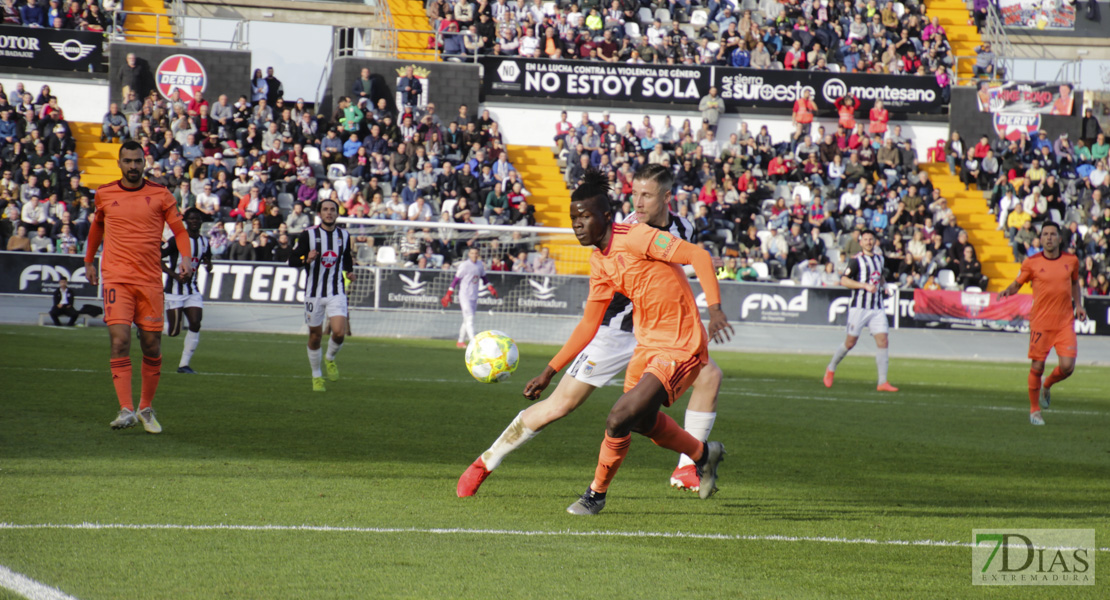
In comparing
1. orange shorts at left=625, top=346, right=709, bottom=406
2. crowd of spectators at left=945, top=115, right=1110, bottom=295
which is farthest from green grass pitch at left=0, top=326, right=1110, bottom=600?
crowd of spectators at left=945, top=115, right=1110, bottom=295

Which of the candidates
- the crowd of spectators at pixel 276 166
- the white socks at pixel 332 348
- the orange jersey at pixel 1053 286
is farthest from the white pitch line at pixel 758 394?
the crowd of spectators at pixel 276 166

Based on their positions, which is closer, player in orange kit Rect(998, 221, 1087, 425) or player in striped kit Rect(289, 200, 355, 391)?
player in orange kit Rect(998, 221, 1087, 425)

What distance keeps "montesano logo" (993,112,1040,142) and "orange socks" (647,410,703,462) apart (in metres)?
30.7

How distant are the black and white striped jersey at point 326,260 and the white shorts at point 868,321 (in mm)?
7575

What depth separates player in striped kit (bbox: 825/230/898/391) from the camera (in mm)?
15359

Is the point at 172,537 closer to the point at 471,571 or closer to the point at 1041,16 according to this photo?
the point at 471,571

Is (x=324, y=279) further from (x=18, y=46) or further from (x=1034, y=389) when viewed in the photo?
(x=18, y=46)

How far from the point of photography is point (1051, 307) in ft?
40.1

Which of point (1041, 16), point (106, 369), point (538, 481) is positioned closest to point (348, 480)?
point (538, 481)

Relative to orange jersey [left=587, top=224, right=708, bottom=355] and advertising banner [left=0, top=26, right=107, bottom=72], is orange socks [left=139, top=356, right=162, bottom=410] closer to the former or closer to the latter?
orange jersey [left=587, top=224, right=708, bottom=355]

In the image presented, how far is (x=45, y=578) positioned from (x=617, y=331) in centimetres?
358

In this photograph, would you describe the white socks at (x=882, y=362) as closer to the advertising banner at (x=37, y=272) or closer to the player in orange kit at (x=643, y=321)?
the player in orange kit at (x=643, y=321)

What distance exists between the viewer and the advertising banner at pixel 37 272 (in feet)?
74.0

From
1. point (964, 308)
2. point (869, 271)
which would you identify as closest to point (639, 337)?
point (869, 271)
